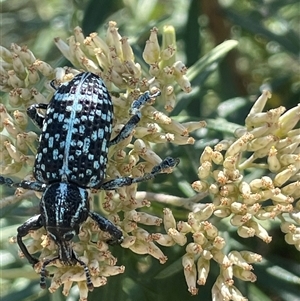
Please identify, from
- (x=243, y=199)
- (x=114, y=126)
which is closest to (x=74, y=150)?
(x=114, y=126)

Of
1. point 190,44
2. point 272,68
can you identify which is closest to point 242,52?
point 272,68

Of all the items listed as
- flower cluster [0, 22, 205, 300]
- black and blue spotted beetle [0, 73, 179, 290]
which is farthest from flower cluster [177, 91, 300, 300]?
black and blue spotted beetle [0, 73, 179, 290]

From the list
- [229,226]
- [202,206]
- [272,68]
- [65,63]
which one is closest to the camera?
[202,206]

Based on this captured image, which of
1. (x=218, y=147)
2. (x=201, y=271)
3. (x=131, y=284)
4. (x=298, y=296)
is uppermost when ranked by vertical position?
(x=218, y=147)

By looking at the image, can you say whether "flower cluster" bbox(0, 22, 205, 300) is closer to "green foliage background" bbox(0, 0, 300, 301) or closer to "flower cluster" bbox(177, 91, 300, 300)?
"flower cluster" bbox(177, 91, 300, 300)

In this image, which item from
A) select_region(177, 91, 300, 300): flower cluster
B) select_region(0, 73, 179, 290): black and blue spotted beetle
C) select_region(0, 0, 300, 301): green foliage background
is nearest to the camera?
select_region(177, 91, 300, 300): flower cluster

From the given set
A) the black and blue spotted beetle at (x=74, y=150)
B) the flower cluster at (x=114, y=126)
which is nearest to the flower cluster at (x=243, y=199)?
the flower cluster at (x=114, y=126)

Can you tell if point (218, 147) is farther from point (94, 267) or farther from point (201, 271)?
point (94, 267)
